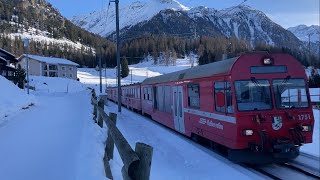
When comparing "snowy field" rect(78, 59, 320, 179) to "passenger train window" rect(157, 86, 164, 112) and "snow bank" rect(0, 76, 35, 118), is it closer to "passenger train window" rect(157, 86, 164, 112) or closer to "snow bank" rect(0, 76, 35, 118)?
"passenger train window" rect(157, 86, 164, 112)

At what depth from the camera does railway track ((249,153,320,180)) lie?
10.2 meters

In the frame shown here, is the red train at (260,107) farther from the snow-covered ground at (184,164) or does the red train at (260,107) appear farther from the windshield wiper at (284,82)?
the snow-covered ground at (184,164)

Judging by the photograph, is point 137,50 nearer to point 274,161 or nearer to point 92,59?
point 92,59

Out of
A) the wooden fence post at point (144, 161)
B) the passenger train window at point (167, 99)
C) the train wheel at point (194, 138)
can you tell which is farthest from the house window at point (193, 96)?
the wooden fence post at point (144, 161)

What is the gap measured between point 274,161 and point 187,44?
18634cm

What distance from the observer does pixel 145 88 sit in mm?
27172

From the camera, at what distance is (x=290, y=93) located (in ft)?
38.0

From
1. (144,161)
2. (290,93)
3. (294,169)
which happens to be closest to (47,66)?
(290,93)

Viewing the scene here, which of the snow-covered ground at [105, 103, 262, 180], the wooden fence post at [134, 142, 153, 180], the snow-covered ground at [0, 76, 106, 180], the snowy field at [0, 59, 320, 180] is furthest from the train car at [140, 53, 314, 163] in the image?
the wooden fence post at [134, 142, 153, 180]

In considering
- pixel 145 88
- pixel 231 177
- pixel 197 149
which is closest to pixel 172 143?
pixel 197 149

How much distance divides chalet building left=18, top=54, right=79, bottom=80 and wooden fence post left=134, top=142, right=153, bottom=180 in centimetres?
13532

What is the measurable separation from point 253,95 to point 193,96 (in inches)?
157

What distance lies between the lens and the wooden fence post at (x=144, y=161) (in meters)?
4.70

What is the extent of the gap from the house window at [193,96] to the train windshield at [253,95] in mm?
3194
